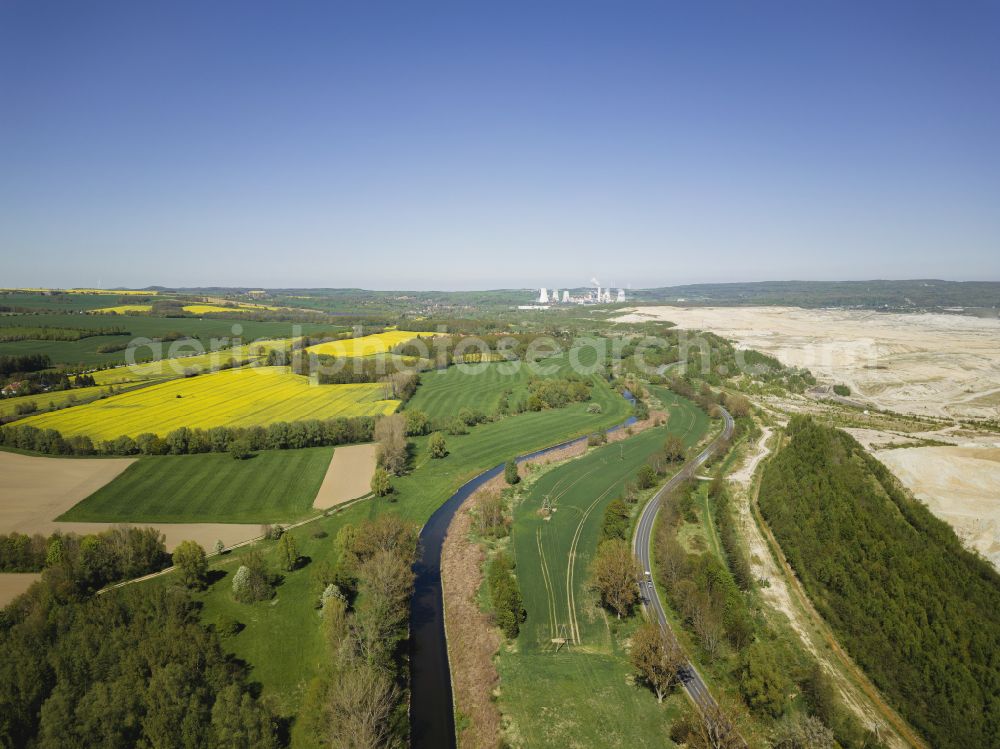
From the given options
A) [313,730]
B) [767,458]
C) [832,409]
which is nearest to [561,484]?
[767,458]

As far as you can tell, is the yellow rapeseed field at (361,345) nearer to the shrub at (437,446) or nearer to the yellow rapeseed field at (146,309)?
the shrub at (437,446)

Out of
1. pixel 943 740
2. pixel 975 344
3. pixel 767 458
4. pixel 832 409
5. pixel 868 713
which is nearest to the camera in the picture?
pixel 943 740

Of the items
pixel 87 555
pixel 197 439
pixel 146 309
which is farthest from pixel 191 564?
pixel 146 309

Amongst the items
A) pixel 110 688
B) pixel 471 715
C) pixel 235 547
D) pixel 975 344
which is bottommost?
pixel 471 715

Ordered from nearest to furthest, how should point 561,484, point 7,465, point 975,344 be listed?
1. point 7,465
2. point 561,484
3. point 975,344

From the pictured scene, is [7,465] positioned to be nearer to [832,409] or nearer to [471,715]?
[471,715]

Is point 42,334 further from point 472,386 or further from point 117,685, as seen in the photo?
point 117,685
